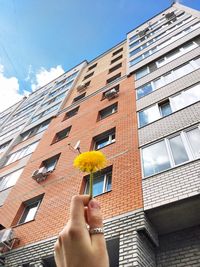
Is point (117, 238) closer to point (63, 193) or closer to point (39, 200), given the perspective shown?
point (63, 193)

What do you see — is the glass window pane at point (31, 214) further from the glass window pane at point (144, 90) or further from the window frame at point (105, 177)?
the glass window pane at point (144, 90)

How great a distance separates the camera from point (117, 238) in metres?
6.18

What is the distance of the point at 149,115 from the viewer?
34.1 feet

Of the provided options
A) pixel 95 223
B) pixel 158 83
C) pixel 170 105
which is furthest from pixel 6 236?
pixel 158 83

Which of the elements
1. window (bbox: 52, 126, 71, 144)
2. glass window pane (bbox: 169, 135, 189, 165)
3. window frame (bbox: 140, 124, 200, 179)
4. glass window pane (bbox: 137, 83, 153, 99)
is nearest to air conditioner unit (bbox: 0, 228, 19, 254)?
window frame (bbox: 140, 124, 200, 179)

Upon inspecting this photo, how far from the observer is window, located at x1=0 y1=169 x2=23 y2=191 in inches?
525

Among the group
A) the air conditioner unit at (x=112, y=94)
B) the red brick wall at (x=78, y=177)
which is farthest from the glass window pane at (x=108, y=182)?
the air conditioner unit at (x=112, y=94)

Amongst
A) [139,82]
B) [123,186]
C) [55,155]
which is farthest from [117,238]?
[139,82]

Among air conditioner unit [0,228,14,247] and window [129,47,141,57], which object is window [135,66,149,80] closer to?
window [129,47,141,57]

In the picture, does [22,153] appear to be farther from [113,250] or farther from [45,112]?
[113,250]

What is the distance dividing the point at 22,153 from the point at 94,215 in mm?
16124

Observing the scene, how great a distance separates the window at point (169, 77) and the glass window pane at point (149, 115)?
1893mm

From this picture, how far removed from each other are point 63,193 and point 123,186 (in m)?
2.87

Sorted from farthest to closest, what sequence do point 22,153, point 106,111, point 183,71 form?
point 22,153 → point 106,111 → point 183,71
